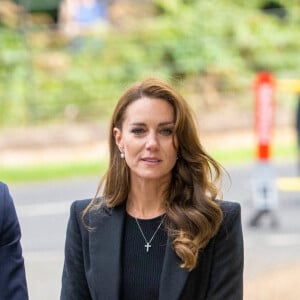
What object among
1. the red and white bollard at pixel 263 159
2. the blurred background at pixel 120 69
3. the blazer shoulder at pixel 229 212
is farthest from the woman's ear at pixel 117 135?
the blurred background at pixel 120 69

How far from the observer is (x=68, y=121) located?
74.6 ft

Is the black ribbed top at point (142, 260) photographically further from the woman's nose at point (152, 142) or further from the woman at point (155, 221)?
the woman's nose at point (152, 142)

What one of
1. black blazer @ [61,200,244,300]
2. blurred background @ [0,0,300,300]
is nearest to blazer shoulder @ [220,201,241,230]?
black blazer @ [61,200,244,300]

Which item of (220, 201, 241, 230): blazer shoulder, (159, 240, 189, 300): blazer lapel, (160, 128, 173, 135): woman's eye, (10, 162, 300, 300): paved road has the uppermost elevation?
(160, 128, 173, 135): woman's eye

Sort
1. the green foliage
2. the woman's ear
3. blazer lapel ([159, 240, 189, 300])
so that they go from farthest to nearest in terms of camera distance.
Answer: the green foliage → the woman's ear → blazer lapel ([159, 240, 189, 300])

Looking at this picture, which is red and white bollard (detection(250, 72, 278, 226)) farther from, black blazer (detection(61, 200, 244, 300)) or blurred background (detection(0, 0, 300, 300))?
black blazer (detection(61, 200, 244, 300))

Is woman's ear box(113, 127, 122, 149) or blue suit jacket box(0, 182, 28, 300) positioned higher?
woman's ear box(113, 127, 122, 149)

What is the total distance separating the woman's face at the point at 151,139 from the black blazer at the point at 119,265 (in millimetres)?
182

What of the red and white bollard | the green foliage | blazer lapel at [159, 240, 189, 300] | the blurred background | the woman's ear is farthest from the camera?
the green foliage

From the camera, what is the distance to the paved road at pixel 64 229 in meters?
10.1

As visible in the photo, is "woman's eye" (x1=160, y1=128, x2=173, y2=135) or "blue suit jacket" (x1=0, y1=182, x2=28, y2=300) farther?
"woman's eye" (x1=160, y1=128, x2=173, y2=135)

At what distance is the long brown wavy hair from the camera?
366cm

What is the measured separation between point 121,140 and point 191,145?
0.25 m

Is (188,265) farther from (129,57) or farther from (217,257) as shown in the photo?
(129,57)
